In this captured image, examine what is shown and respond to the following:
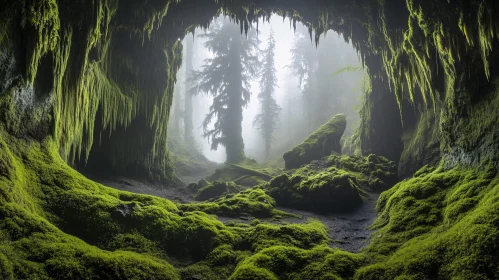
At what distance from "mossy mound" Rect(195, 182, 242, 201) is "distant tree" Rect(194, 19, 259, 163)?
12.5 meters

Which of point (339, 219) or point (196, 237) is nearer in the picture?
point (196, 237)

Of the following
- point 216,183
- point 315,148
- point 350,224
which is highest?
point 315,148

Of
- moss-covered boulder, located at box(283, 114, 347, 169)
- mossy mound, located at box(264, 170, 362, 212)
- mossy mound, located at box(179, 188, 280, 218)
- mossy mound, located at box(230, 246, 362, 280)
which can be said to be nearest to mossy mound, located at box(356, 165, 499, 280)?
mossy mound, located at box(230, 246, 362, 280)

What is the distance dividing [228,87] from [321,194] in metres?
20.1

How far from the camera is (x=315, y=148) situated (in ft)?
69.4

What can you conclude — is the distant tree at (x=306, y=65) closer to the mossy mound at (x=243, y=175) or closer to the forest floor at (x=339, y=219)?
the mossy mound at (x=243, y=175)

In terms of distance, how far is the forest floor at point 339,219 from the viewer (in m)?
7.68

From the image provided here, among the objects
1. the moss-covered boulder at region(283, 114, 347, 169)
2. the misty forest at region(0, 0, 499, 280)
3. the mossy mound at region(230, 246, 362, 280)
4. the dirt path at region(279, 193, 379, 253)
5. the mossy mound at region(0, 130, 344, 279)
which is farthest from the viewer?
the moss-covered boulder at region(283, 114, 347, 169)

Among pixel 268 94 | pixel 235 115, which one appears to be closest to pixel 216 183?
pixel 235 115

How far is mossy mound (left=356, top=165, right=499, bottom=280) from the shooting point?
4383 mm

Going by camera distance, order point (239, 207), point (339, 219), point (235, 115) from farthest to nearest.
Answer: point (235, 115)
point (239, 207)
point (339, 219)

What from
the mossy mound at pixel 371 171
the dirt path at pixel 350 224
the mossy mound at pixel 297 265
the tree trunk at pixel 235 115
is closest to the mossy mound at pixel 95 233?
the mossy mound at pixel 297 265

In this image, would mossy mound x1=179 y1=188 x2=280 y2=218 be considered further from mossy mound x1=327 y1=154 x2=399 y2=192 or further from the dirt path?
mossy mound x1=327 y1=154 x2=399 y2=192

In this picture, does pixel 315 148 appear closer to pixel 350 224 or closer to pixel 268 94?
pixel 350 224
